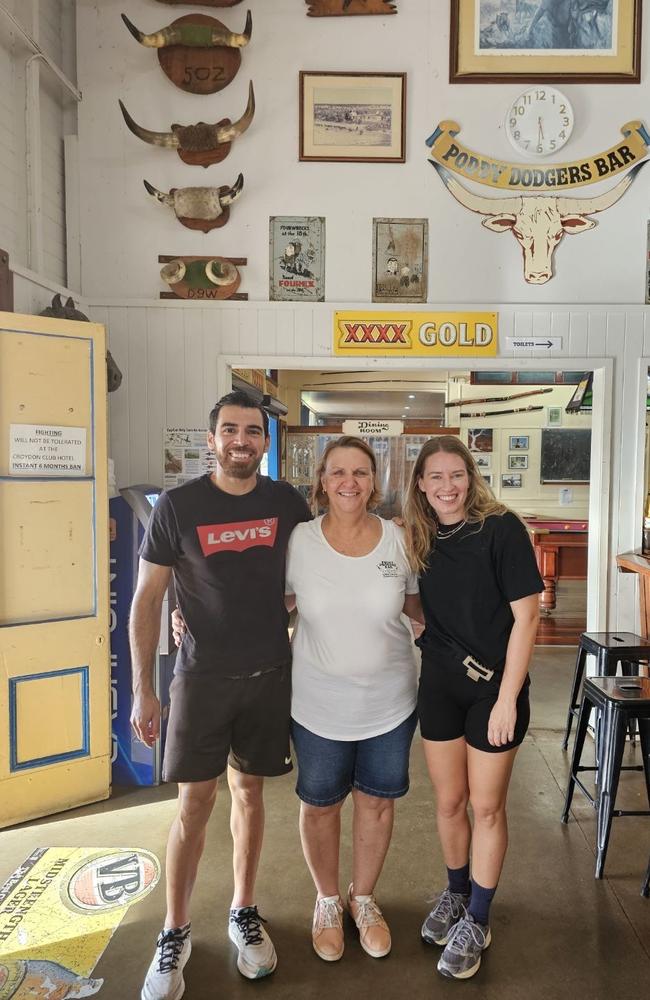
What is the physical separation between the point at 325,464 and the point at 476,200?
8.20 ft

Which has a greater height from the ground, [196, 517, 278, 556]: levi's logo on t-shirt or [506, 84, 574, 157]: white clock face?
[506, 84, 574, 157]: white clock face

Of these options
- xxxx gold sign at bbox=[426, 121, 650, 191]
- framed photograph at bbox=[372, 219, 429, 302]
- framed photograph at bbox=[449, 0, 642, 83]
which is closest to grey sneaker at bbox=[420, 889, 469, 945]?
framed photograph at bbox=[372, 219, 429, 302]

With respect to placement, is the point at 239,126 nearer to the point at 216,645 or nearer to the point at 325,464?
the point at 325,464

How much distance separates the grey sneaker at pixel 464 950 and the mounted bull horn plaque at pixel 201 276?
10.6 feet

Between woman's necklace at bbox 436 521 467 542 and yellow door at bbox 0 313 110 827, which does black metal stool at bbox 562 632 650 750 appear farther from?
yellow door at bbox 0 313 110 827

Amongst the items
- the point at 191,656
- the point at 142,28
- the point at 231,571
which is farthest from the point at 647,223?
the point at 191,656

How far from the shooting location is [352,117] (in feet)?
11.9

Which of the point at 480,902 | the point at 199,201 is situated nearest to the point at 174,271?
the point at 199,201

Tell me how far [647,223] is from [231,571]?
11.0 feet

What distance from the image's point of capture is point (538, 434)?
328 inches

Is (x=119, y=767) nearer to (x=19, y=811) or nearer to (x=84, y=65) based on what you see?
(x=19, y=811)

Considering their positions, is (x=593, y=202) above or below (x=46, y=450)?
above

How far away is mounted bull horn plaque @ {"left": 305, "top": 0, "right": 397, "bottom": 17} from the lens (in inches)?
141

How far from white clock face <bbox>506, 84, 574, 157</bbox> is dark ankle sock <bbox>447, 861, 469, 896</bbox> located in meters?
3.67
